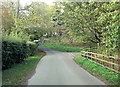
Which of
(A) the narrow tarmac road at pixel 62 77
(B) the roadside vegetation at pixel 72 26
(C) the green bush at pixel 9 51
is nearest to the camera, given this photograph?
(A) the narrow tarmac road at pixel 62 77

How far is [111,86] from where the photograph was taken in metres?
6.02

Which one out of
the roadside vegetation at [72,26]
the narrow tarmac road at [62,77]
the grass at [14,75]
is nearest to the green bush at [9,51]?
the roadside vegetation at [72,26]

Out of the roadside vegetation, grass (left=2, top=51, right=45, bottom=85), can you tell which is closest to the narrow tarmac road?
grass (left=2, top=51, right=45, bottom=85)

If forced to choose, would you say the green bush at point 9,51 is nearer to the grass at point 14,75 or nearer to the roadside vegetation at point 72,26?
the roadside vegetation at point 72,26

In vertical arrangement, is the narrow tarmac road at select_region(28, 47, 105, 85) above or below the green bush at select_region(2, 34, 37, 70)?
below

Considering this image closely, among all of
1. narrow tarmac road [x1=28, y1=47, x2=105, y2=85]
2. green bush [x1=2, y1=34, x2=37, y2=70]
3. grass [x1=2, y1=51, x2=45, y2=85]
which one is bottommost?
narrow tarmac road [x1=28, y1=47, x2=105, y2=85]

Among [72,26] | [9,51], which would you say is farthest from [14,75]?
[72,26]

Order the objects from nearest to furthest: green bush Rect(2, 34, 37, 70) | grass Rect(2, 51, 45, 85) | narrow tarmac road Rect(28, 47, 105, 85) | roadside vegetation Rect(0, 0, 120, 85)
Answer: grass Rect(2, 51, 45, 85), narrow tarmac road Rect(28, 47, 105, 85), roadside vegetation Rect(0, 0, 120, 85), green bush Rect(2, 34, 37, 70)

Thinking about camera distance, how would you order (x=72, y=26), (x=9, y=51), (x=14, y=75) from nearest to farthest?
1. (x=14, y=75)
2. (x=9, y=51)
3. (x=72, y=26)

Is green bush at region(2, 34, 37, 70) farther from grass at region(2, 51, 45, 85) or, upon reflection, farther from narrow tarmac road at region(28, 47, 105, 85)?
narrow tarmac road at region(28, 47, 105, 85)

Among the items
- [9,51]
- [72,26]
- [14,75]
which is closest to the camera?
[14,75]

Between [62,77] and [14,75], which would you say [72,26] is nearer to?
[62,77]

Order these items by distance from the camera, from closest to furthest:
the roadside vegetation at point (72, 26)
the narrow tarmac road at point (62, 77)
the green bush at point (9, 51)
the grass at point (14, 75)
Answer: the grass at point (14, 75), the narrow tarmac road at point (62, 77), the roadside vegetation at point (72, 26), the green bush at point (9, 51)

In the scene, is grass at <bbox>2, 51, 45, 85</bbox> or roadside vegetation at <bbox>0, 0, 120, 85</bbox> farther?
roadside vegetation at <bbox>0, 0, 120, 85</bbox>
